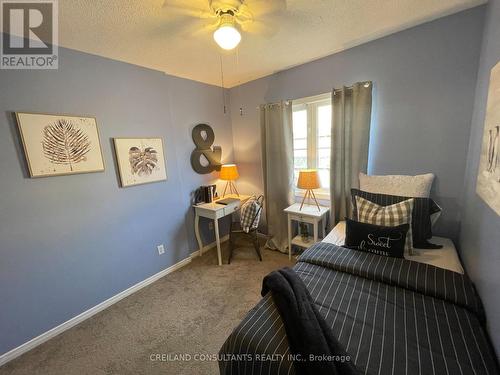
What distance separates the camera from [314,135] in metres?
2.54

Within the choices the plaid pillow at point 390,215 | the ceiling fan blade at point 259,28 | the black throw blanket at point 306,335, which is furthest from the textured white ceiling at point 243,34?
the black throw blanket at point 306,335

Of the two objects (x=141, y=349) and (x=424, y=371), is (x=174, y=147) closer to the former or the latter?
(x=141, y=349)

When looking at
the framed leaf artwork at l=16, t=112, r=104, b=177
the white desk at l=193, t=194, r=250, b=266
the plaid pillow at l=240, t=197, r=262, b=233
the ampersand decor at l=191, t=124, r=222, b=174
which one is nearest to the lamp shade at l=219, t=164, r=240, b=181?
the ampersand decor at l=191, t=124, r=222, b=174

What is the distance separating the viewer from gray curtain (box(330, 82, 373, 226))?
2021 millimetres

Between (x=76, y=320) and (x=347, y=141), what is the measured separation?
10.1ft

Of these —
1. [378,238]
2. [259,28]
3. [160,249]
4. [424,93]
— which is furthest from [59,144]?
[424,93]

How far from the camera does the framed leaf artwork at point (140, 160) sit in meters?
2.07

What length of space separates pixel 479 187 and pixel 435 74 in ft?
3.48

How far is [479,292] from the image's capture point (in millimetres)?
1099

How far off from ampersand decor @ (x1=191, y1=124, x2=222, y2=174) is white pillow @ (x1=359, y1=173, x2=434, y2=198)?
1.97m

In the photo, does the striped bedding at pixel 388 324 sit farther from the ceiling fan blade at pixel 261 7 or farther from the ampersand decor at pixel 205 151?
the ampersand decor at pixel 205 151

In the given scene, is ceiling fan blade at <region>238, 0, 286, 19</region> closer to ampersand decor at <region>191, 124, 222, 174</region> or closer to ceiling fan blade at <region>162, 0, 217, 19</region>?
ceiling fan blade at <region>162, 0, 217, 19</region>

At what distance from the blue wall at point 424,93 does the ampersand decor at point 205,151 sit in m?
1.63

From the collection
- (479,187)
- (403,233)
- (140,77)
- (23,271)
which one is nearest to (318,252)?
(403,233)
